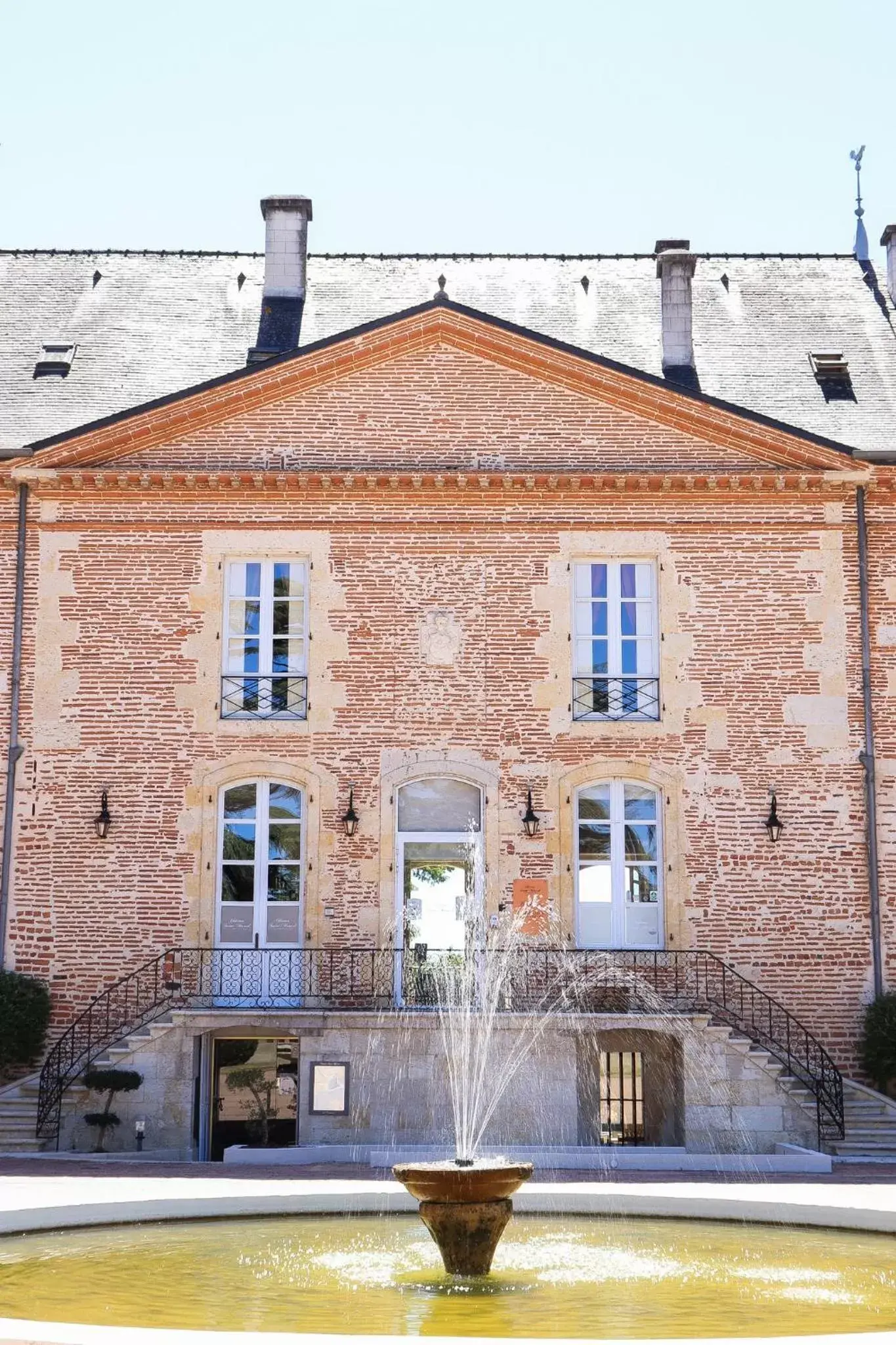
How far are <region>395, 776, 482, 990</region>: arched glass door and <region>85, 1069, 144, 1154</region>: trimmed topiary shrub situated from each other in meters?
3.53

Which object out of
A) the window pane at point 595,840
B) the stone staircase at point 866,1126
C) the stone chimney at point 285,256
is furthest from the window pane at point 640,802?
the stone chimney at point 285,256

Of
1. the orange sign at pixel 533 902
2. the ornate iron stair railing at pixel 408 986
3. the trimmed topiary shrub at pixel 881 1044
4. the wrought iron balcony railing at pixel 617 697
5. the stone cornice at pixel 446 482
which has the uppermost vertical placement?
the stone cornice at pixel 446 482

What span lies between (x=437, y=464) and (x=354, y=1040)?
710 centimetres

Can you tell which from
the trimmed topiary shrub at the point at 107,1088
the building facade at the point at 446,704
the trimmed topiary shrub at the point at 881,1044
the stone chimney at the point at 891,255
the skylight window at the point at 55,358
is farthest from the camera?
the stone chimney at the point at 891,255

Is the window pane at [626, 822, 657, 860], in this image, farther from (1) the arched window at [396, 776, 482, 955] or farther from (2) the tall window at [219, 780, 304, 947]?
(2) the tall window at [219, 780, 304, 947]

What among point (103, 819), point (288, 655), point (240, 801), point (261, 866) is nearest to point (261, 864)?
point (261, 866)

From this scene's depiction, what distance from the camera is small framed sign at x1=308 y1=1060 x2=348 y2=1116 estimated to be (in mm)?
18297

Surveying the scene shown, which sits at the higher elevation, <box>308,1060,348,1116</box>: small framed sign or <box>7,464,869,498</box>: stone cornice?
<box>7,464,869,498</box>: stone cornice

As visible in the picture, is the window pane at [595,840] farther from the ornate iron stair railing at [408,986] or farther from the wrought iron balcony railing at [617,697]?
the wrought iron balcony railing at [617,697]

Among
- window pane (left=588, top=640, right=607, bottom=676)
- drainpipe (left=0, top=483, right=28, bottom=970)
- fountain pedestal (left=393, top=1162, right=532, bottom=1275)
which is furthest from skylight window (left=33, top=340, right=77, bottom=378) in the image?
fountain pedestal (left=393, top=1162, right=532, bottom=1275)

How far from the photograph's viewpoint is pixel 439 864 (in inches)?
795

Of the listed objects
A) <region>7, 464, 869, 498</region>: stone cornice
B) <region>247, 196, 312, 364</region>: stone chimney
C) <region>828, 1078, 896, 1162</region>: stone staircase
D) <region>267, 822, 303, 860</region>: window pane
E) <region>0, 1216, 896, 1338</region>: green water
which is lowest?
<region>0, 1216, 896, 1338</region>: green water

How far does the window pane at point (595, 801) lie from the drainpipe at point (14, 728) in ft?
22.1

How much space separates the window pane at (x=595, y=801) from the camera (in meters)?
20.3
